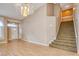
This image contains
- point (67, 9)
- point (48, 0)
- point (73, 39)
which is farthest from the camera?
point (73, 39)

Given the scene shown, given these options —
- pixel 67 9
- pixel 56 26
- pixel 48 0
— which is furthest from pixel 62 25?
pixel 48 0

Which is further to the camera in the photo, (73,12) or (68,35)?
(68,35)

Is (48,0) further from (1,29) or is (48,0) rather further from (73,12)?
(1,29)

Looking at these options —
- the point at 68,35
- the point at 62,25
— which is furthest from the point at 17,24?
the point at 68,35

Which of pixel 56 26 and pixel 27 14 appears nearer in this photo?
pixel 56 26

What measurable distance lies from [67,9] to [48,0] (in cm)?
139

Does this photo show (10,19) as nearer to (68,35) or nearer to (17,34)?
(17,34)

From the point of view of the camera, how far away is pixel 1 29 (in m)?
3.40

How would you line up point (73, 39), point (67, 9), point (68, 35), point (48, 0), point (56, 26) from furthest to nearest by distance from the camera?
point (73, 39)
point (68, 35)
point (56, 26)
point (67, 9)
point (48, 0)

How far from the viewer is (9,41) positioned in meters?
3.38

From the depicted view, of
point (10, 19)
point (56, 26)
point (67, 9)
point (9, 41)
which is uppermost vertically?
point (67, 9)

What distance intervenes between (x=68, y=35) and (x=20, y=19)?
5.01ft

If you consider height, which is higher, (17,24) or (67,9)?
(67,9)

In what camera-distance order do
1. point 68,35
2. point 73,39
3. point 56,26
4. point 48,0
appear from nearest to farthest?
point 48,0 → point 56,26 → point 68,35 → point 73,39
